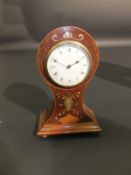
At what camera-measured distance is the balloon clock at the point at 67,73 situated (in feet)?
3.70

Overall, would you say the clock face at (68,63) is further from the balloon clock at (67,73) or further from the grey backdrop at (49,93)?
the grey backdrop at (49,93)

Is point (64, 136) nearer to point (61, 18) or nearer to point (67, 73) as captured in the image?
point (67, 73)

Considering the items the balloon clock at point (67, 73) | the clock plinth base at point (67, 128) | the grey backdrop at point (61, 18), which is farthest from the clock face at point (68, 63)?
the grey backdrop at point (61, 18)

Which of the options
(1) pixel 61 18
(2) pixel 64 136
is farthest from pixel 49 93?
(1) pixel 61 18

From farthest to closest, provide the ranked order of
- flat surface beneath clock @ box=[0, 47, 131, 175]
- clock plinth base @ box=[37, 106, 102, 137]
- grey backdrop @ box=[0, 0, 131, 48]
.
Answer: grey backdrop @ box=[0, 0, 131, 48], clock plinth base @ box=[37, 106, 102, 137], flat surface beneath clock @ box=[0, 47, 131, 175]

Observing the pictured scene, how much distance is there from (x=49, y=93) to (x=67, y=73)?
404mm

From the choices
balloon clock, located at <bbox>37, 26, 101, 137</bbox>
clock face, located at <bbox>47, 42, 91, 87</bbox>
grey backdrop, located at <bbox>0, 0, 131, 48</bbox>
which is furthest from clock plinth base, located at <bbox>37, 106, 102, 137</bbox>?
grey backdrop, located at <bbox>0, 0, 131, 48</bbox>

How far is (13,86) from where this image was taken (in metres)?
1.61

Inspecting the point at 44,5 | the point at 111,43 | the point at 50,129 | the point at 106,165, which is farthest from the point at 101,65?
the point at 106,165

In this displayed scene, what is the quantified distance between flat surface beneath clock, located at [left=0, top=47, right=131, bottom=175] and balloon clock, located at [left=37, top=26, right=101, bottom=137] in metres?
0.04

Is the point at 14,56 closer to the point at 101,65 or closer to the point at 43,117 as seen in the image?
the point at 101,65

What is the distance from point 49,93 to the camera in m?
1.54

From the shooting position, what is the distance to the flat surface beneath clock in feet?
3.59

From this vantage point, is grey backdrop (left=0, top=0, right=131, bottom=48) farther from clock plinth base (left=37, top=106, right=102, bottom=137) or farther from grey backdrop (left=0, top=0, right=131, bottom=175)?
clock plinth base (left=37, top=106, right=102, bottom=137)
